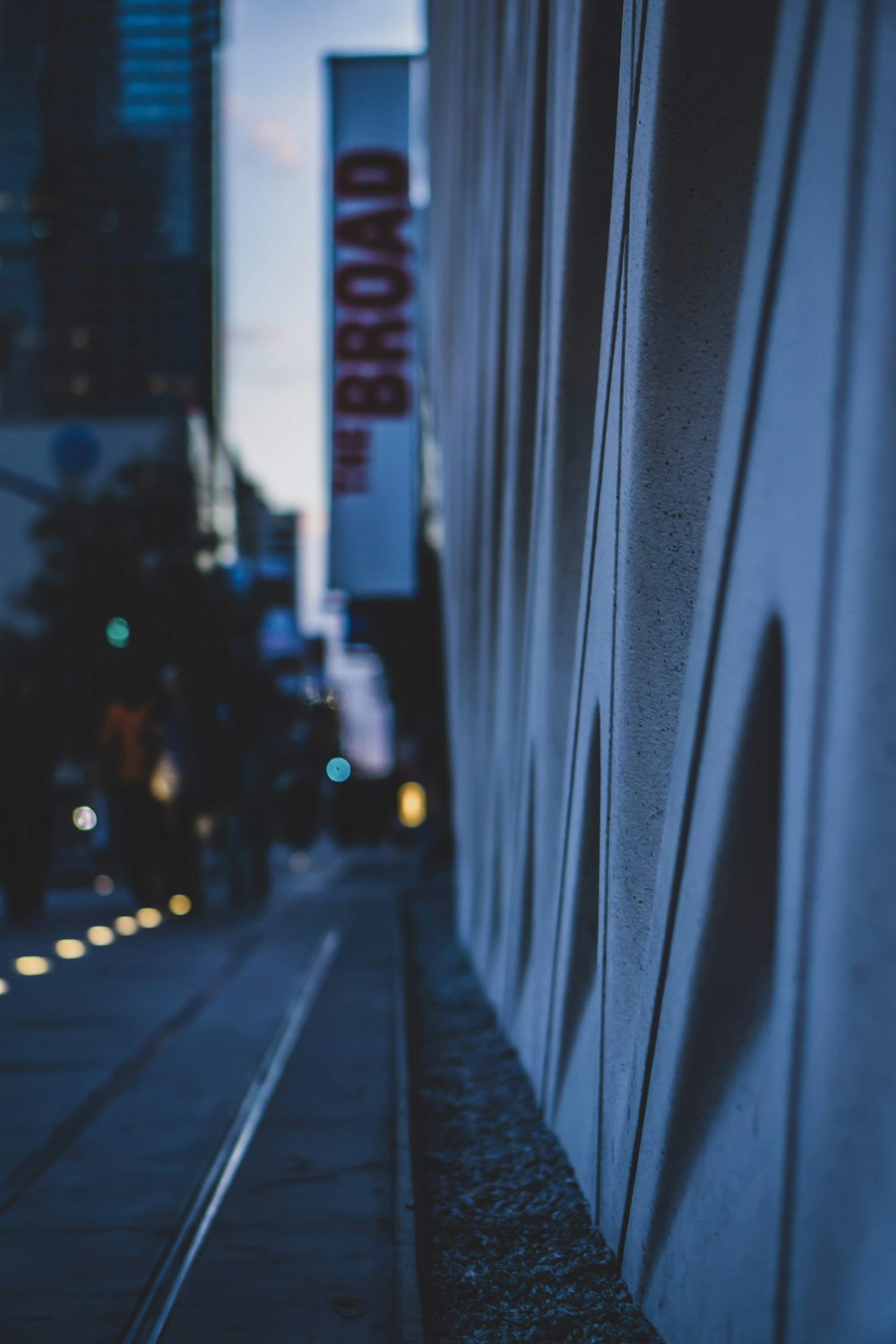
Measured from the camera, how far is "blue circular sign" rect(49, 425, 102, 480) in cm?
4003

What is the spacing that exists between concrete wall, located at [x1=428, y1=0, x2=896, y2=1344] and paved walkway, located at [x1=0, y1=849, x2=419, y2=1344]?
0.73 metres

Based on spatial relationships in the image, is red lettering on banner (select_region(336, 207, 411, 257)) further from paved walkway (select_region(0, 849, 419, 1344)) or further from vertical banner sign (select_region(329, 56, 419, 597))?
paved walkway (select_region(0, 849, 419, 1344))

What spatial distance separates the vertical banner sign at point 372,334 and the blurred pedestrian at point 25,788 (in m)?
5.52

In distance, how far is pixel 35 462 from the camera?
70125 mm

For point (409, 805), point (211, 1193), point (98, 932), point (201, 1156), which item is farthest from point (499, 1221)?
point (409, 805)

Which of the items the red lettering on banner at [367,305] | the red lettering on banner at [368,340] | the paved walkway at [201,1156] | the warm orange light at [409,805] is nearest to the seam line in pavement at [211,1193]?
the paved walkway at [201,1156]

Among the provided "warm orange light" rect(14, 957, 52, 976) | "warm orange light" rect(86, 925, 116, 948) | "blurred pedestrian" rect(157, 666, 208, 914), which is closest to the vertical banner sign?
"blurred pedestrian" rect(157, 666, 208, 914)

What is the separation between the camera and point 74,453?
40.4 meters

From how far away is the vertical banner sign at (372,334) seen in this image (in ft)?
58.9

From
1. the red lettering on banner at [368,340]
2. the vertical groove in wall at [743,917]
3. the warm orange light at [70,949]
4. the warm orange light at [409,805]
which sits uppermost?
the vertical groove in wall at [743,917]

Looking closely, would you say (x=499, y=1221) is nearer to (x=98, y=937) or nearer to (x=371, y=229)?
(x=98, y=937)

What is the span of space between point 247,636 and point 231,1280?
32.7 m

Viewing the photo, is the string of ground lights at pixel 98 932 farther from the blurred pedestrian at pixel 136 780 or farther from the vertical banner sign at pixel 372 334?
the vertical banner sign at pixel 372 334

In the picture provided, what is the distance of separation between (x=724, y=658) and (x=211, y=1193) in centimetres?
281
